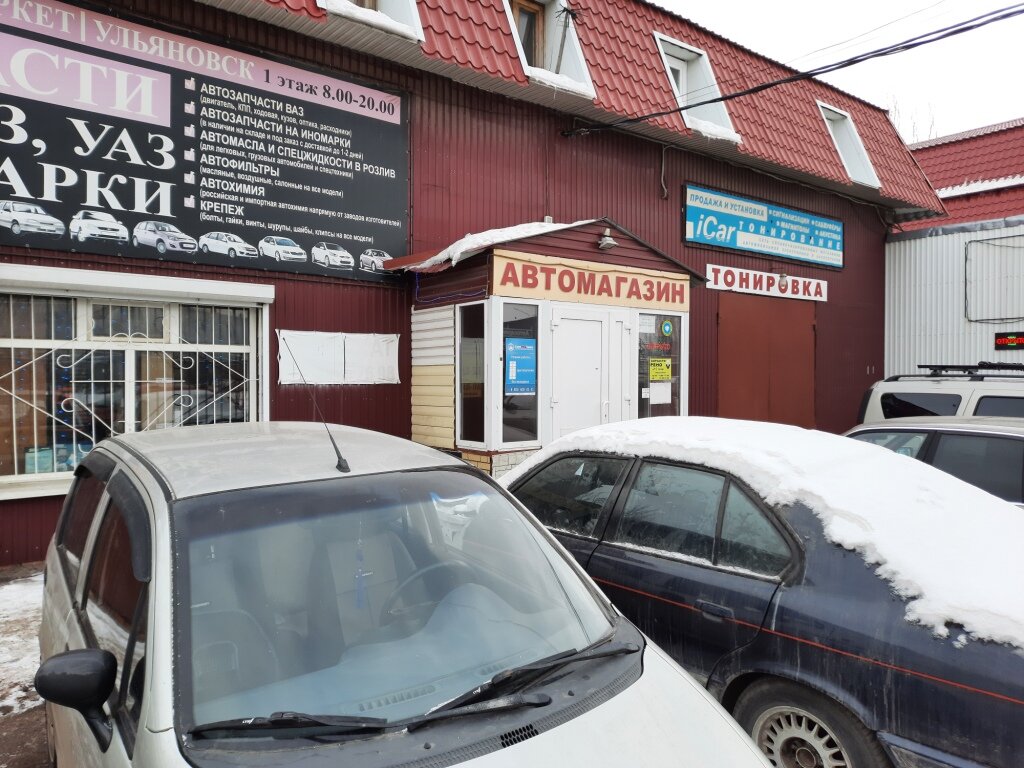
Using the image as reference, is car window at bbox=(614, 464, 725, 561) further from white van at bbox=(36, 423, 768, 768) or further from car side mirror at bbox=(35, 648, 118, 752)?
car side mirror at bbox=(35, 648, 118, 752)

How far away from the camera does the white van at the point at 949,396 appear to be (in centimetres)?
719

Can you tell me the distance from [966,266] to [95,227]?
16.6 meters

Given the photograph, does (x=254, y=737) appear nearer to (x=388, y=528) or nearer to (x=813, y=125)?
(x=388, y=528)

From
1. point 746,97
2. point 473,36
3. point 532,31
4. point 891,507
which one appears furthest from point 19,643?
point 746,97

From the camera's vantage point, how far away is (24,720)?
3.75m

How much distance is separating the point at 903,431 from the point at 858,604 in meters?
3.63

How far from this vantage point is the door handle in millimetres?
3057

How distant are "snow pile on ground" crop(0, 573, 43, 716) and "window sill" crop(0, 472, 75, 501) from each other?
78 cm

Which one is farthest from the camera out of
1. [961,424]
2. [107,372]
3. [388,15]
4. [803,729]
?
[388,15]

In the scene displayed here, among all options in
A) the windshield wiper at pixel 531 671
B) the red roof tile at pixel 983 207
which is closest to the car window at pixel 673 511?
the windshield wiper at pixel 531 671

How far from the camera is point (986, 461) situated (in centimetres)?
518

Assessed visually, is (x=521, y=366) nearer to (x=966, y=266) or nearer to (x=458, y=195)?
(x=458, y=195)

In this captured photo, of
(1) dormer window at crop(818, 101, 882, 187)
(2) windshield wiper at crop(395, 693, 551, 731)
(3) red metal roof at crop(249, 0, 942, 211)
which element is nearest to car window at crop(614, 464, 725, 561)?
(2) windshield wiper at crop(395, 693, 551, 731)

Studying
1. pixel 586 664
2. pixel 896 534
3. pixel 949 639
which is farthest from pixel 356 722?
pixel 896 534
